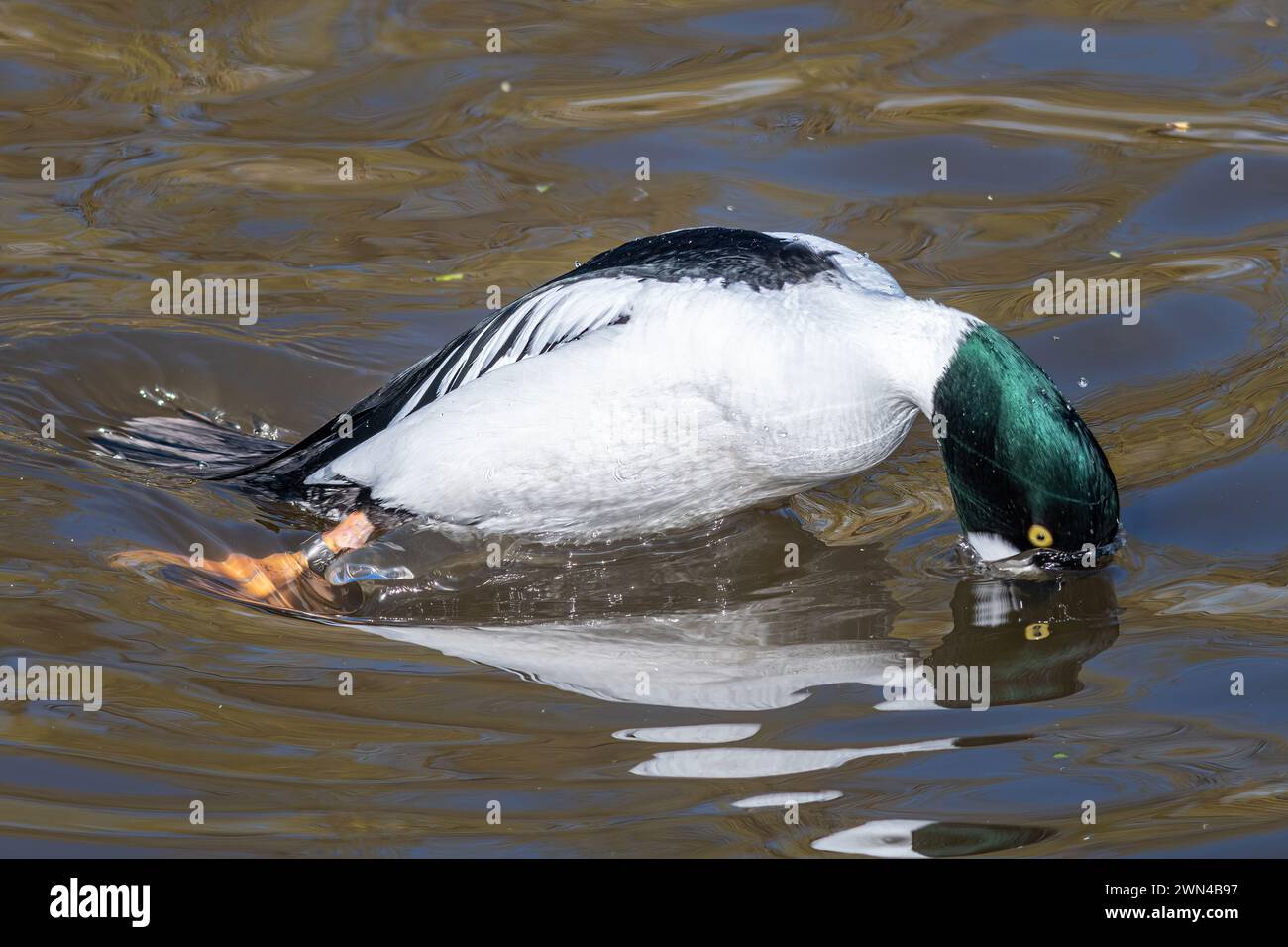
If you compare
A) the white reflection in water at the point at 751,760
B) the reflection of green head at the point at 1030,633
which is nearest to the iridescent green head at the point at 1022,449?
the reflection of green head at the point at 1030,633

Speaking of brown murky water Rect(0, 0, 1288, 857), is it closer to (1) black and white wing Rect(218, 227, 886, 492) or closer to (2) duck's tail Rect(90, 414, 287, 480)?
(2) duck's tail Rect(90, 414, 287, 480)

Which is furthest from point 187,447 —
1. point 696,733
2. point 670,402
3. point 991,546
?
point 991,546

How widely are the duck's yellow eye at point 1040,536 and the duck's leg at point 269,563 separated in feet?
8.90

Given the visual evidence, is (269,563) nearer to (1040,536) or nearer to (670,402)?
(670,402)

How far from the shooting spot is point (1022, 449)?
235 inches

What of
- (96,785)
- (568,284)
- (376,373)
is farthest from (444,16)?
(96,785)

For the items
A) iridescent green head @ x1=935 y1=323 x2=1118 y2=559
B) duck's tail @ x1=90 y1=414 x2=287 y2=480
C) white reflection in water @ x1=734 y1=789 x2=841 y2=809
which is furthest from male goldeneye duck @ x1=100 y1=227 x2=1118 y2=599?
white reflection in water @ x1=734 y1=789 x2=841 y2=809

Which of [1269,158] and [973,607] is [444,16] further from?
[973,607]

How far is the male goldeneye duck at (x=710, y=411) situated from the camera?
600cm

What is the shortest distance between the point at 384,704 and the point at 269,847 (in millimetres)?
854

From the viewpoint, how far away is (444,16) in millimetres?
11414

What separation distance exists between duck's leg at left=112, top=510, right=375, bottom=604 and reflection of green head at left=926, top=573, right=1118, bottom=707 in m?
2.46

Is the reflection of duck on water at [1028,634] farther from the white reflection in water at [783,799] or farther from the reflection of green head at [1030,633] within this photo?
the white reflection in water at [783,799]

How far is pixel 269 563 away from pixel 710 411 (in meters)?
1.94
